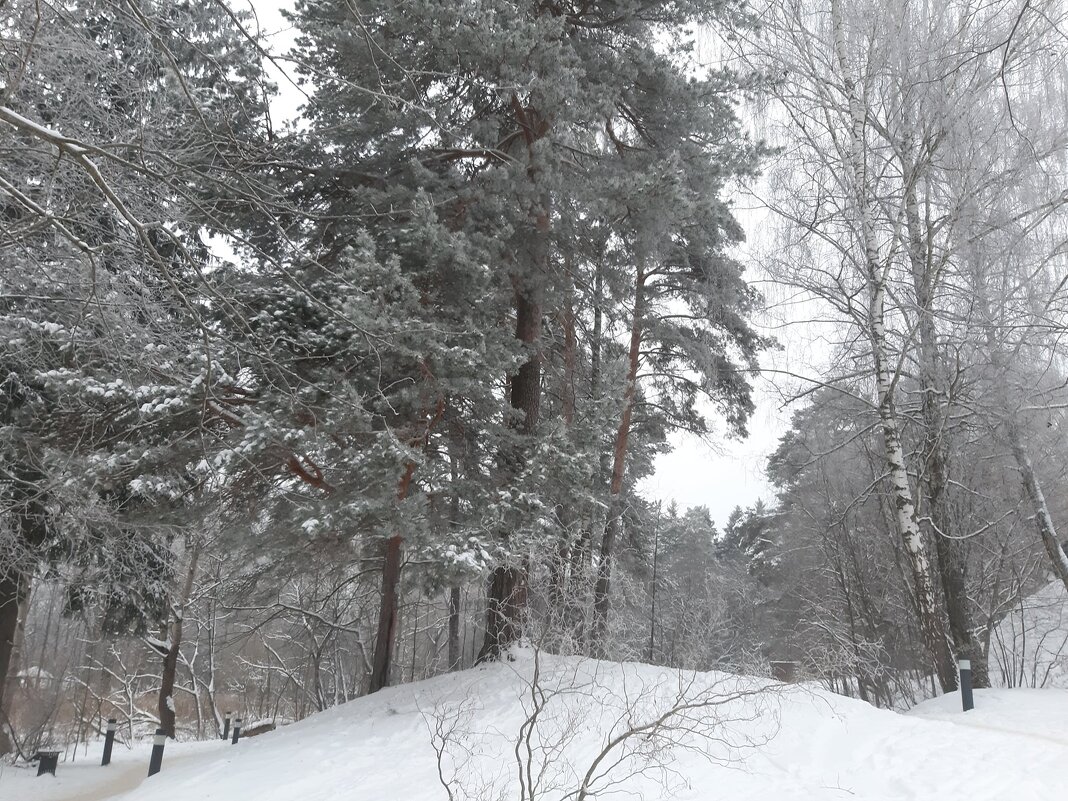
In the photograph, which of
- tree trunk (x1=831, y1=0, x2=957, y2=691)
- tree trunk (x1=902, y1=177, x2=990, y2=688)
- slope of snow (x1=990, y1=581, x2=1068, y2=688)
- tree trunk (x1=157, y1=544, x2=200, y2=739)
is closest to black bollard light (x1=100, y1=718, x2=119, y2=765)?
tree trunk (x1=157, y1=544, x2=200, y2=739)

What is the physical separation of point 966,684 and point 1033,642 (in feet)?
19.0

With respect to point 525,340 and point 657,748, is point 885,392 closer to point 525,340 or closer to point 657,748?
point 525,340

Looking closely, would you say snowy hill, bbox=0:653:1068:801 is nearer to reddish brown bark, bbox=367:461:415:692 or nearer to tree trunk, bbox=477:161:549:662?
tree trunk, bbox=477:161:549:662

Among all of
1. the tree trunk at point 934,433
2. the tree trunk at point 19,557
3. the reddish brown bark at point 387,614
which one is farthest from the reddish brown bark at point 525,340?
the tree trunk at point 19,557

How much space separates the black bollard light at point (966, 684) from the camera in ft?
21.8

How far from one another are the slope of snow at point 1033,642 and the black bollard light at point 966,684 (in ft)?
10.2

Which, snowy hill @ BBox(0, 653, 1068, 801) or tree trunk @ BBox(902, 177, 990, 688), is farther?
tree trunk @ BBox(902, 177, 990, 688)

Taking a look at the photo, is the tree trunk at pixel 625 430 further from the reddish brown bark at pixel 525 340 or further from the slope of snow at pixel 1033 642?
the slope of snow at pixel 1033 642

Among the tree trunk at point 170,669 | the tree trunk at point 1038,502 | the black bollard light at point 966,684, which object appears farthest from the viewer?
the tree trunk at point 170,669

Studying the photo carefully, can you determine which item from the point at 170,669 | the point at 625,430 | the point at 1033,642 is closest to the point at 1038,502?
the point at 1033,642

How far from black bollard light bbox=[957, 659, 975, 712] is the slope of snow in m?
3.12

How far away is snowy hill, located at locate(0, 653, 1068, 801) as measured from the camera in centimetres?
482

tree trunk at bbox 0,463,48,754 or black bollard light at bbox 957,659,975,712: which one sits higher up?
tree trunk at bbox 0,463,48,754

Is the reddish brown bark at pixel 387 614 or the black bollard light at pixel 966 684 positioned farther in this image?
the reddish brown bark at pixel 387 614
